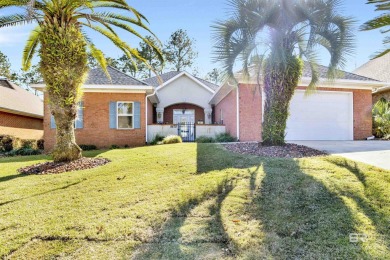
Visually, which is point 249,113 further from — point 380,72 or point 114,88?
point 380,72

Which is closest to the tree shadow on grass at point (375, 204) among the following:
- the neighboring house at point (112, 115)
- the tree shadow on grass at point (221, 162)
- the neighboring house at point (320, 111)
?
the tree shadow on grass at point (221, 162)

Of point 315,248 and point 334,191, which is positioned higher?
point 334,191

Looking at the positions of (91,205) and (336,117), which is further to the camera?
(336,117)

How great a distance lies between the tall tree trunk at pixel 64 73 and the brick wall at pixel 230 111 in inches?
319

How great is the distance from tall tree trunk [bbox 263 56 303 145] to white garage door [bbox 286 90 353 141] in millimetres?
5425

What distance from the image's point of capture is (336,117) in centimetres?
1378

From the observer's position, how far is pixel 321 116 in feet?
44.4

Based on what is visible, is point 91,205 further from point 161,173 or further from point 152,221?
point 161,173

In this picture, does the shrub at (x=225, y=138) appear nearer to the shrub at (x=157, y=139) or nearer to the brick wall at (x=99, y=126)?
the shrub at (x=157, y=139)

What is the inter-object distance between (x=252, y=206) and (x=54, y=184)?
461cm

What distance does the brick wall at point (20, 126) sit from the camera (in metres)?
17.6

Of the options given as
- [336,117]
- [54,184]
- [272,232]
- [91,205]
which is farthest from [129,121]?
[272,232]

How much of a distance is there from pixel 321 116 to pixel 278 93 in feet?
22.6

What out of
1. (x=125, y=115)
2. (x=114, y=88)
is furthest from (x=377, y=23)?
(x=125, y=115)
